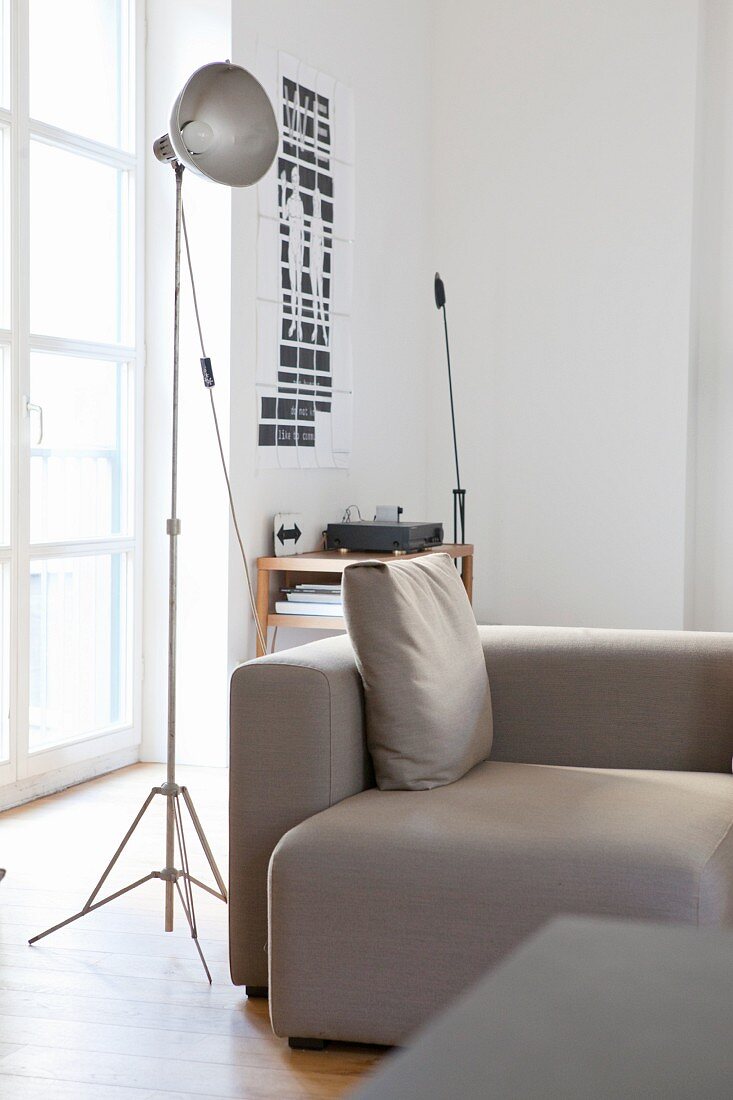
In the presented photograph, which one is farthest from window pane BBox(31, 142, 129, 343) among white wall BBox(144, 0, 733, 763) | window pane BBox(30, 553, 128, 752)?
white wall BBox(144, 0, 733, 763)

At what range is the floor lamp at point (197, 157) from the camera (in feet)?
8.87

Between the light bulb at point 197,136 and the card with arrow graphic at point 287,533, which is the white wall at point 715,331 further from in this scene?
the light bulb at point 197,136

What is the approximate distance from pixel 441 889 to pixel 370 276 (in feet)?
11.6

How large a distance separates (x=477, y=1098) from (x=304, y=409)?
4.29m

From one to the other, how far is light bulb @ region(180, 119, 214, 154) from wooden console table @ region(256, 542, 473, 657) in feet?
5.17

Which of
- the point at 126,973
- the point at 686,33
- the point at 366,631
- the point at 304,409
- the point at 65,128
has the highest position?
the point at 686,33

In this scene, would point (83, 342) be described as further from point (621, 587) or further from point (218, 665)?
point (621, 587)

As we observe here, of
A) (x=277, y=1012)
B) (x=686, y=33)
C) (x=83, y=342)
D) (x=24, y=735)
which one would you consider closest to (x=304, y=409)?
(x=83, y=342)

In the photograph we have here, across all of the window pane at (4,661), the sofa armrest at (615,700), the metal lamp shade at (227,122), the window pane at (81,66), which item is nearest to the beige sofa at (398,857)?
the sofa armrest at (615,700)

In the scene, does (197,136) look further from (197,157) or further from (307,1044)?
(307,1044)

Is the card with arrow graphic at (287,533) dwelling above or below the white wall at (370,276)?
below

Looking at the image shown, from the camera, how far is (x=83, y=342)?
162 inches

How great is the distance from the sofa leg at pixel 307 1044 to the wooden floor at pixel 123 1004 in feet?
0.04

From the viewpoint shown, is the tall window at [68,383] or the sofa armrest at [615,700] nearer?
the sofa armrest at [615,700]
